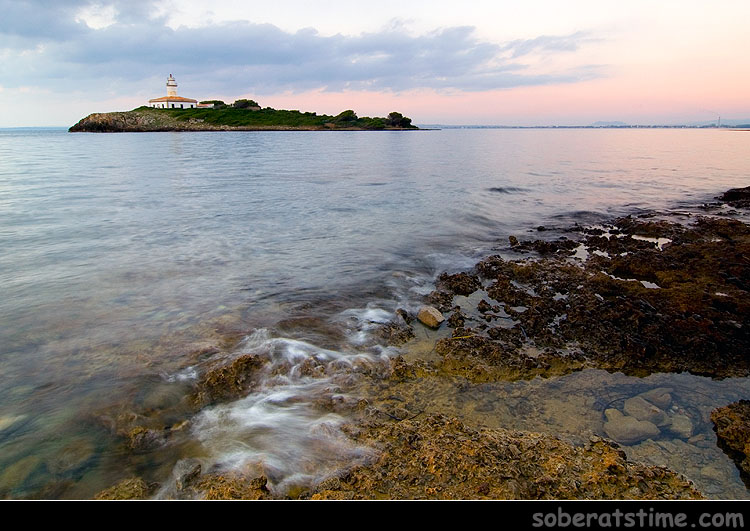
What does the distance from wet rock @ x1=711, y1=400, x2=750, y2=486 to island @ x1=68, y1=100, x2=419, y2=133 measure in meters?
128

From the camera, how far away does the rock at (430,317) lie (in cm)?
732

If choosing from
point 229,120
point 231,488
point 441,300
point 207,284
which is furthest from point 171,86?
point 231,488

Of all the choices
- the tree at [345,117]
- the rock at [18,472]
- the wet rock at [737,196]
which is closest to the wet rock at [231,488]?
the rock at [18,472]

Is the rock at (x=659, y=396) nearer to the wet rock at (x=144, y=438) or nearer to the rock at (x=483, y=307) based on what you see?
the rock at (x=483, y=307)

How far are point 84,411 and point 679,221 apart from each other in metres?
18.8

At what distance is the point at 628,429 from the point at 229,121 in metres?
137

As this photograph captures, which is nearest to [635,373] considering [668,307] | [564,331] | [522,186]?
[564,331]

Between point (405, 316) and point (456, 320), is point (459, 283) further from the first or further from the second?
point (405, 316)

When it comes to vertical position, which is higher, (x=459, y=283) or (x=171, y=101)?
(x=171, y=101)

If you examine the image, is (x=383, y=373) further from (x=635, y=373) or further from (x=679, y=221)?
(x=679, y=221)

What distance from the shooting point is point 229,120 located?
126m

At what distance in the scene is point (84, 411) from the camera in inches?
205

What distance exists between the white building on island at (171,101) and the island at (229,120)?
440 centimetres
